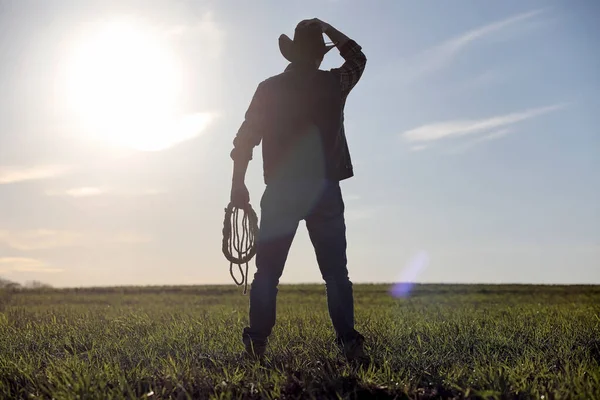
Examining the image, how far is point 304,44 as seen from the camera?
5.71 m

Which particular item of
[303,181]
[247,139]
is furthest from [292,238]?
[247,139]

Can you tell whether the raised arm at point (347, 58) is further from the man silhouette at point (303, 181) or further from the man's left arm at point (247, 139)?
the man's left arm at point (247, 139)

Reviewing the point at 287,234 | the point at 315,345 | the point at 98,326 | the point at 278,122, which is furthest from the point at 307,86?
the point at 98,326

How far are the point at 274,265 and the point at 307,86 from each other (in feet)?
5.50

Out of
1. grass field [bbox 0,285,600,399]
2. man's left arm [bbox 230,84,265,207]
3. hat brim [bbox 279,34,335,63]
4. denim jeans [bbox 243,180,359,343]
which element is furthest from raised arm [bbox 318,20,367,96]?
grass field [bbox 0,285,600,399]

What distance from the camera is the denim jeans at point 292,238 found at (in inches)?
221

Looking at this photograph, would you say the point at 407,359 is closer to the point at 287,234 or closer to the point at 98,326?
the point at 287,234

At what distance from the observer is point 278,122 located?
5.70 m

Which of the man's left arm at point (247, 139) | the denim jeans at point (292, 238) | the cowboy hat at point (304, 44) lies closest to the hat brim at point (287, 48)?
the cowboy hat at point (304, 44)

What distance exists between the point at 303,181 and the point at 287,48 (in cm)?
129

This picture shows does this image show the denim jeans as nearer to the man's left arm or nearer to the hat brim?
the man's left arm

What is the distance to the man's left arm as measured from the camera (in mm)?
5875

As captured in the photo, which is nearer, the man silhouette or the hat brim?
the man silhouette

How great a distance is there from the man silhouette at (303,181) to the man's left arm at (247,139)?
0.31 ft
